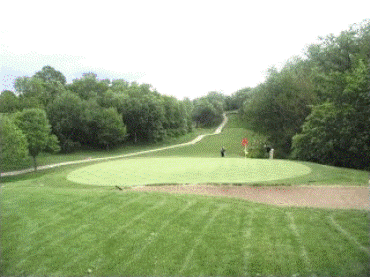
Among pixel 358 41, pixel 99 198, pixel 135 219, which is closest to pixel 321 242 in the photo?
pixel 135 219

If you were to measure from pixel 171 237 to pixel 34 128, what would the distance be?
28.8 meters

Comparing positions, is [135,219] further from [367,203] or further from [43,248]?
[367,203]

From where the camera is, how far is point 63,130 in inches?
1522

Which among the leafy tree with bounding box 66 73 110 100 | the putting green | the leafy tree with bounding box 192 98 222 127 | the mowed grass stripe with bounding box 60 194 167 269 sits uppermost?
the leafy tree with bounding box 66 73 110 100

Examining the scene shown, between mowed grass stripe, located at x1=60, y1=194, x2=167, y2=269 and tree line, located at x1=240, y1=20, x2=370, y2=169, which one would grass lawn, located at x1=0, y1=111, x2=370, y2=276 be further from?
tree line, located at x1=240, y1=20, x2=370, y2=169

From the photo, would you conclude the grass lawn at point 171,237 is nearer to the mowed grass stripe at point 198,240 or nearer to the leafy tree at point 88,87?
the mowed grass stripe at point 198,240

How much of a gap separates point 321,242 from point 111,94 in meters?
45.5

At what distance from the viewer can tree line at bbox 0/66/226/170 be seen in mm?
30594

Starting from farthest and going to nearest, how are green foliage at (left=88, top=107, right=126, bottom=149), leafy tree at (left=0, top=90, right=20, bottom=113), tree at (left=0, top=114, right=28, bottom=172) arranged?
green foliage at (left=88, top=107, right=126, bottom=149) < leafy tree at (left=0, top=90, right=20, bottom=113) < tree at (left=0, top=114, right=28, bottom=172)

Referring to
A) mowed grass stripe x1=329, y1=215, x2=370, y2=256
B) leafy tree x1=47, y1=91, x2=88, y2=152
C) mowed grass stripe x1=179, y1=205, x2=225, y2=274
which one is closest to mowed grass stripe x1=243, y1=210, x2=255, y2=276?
mowed grass stripe x1=179, y1=205, x2=225, y2=274

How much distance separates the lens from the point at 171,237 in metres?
6.32

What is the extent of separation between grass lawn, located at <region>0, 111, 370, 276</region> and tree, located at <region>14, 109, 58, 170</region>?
22.6 m

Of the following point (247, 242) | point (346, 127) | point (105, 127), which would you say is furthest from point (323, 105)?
point (105, 127)

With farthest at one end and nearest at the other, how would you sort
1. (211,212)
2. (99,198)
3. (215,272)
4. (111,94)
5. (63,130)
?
(111,94) < (63,130) < (99,198) < (211,212) < (215,272)
